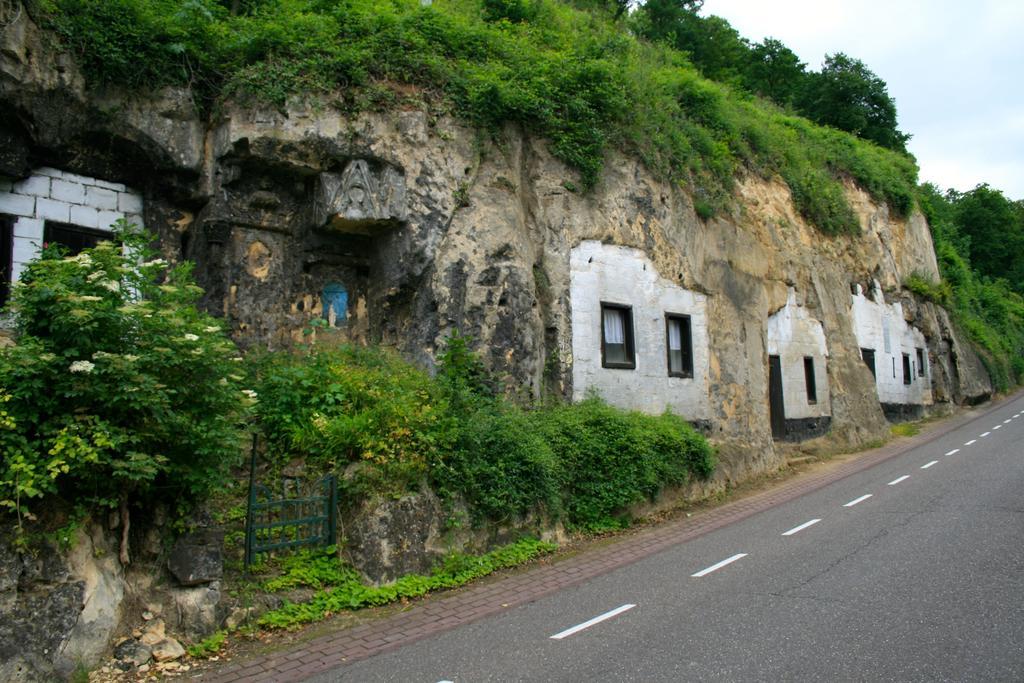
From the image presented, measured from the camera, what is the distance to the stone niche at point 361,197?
12445 mm

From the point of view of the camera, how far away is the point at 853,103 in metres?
40.5

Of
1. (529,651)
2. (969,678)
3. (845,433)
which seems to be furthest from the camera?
(845,433)

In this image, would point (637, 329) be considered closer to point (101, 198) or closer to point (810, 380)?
point (810, 380)

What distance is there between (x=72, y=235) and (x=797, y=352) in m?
17.3

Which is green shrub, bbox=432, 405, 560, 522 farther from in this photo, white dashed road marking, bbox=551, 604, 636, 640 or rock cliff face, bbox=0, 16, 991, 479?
white dashed road marking, bbox=551, 604, 636, 640

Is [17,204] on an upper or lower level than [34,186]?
lower

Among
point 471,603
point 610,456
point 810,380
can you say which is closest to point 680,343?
point 610,456

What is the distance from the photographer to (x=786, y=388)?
19875 mm

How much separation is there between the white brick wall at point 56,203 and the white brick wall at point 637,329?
8061mm

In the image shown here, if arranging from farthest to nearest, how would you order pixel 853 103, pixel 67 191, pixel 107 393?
1. pixel 853 103
2. pixel 67 191
3. pixel 107 393

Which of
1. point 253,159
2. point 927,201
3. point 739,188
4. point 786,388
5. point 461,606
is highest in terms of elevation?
point 927,201

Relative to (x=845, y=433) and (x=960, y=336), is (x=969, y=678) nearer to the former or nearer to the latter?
(x=845, y=433)

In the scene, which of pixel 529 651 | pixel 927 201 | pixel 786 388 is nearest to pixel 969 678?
pixel 529 651

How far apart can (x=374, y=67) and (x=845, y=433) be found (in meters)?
16.3
